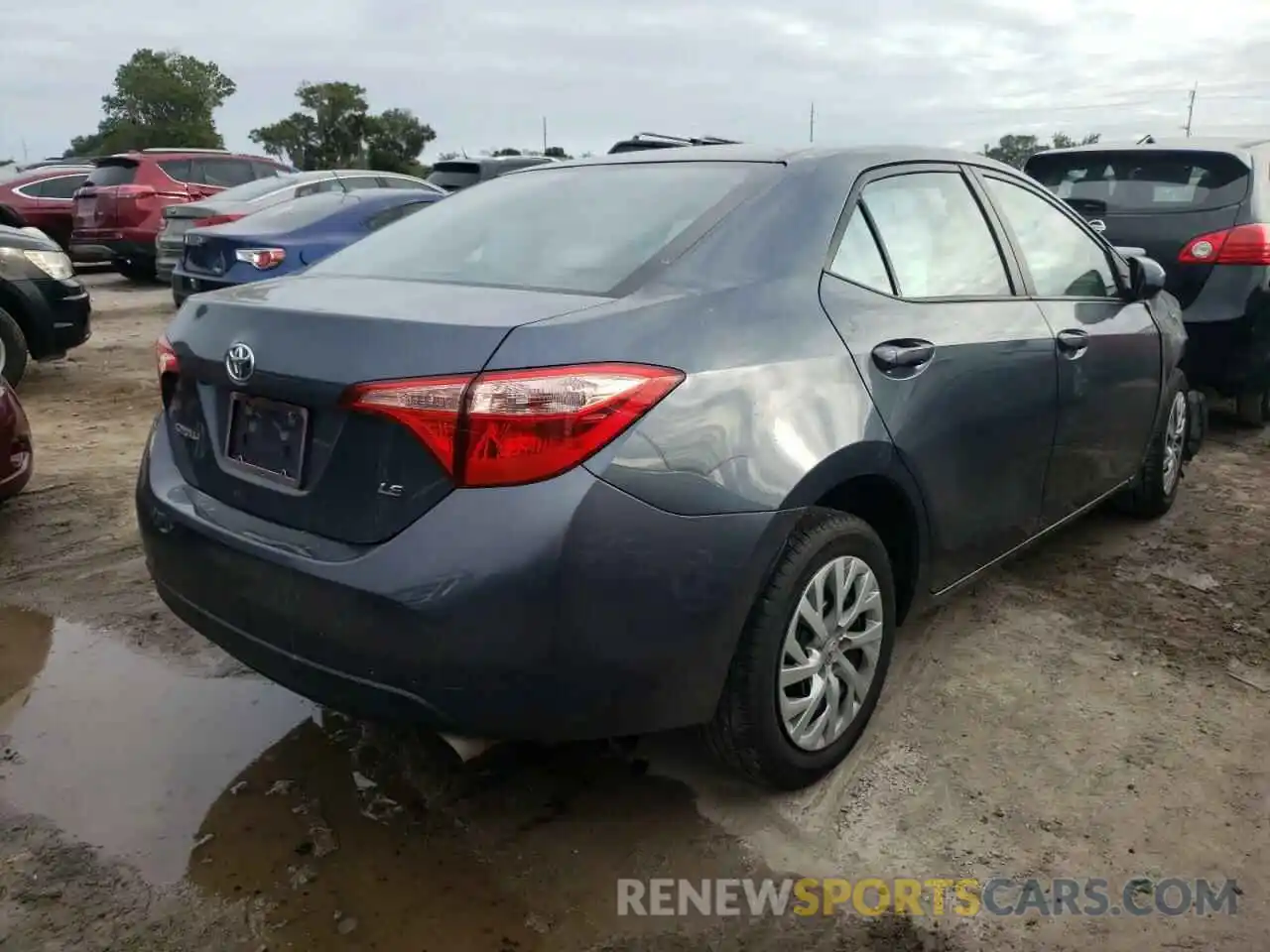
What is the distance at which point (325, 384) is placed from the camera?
83.6 inches

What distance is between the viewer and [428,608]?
2004 mm

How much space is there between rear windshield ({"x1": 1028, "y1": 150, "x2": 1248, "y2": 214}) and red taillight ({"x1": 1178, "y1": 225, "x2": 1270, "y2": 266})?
20 cm

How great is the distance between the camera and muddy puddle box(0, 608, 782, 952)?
220 centimetres

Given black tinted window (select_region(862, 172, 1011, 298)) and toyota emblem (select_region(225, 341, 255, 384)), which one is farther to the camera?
black tinted window (select_region(862, 172, 1011, 298))

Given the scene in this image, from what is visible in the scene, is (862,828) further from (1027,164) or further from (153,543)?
(1027,164)

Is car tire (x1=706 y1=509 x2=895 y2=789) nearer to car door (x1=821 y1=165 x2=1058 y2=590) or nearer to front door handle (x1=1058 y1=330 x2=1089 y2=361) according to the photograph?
car door (x1=821 y1=165 x2=1058 y2=590)

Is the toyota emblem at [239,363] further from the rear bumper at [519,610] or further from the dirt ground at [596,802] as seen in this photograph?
the dirt ground at [596,802]

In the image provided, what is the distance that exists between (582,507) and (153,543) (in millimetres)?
1226

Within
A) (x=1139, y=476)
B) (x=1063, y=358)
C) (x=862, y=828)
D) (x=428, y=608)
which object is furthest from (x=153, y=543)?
(x=1139, y=476)

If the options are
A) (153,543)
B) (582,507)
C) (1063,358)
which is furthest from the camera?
(1063,358)

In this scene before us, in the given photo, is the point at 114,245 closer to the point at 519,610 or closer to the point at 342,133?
the point at 519,610

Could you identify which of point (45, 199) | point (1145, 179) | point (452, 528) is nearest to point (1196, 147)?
point (1145, 179)

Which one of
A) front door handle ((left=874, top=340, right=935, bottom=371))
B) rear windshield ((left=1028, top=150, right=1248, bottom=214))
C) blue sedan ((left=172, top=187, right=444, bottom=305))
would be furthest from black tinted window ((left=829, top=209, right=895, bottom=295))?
blue sedan ((left=172, top=187, right=444, bottom=305))

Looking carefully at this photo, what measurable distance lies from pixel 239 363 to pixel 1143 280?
325 centimetres
